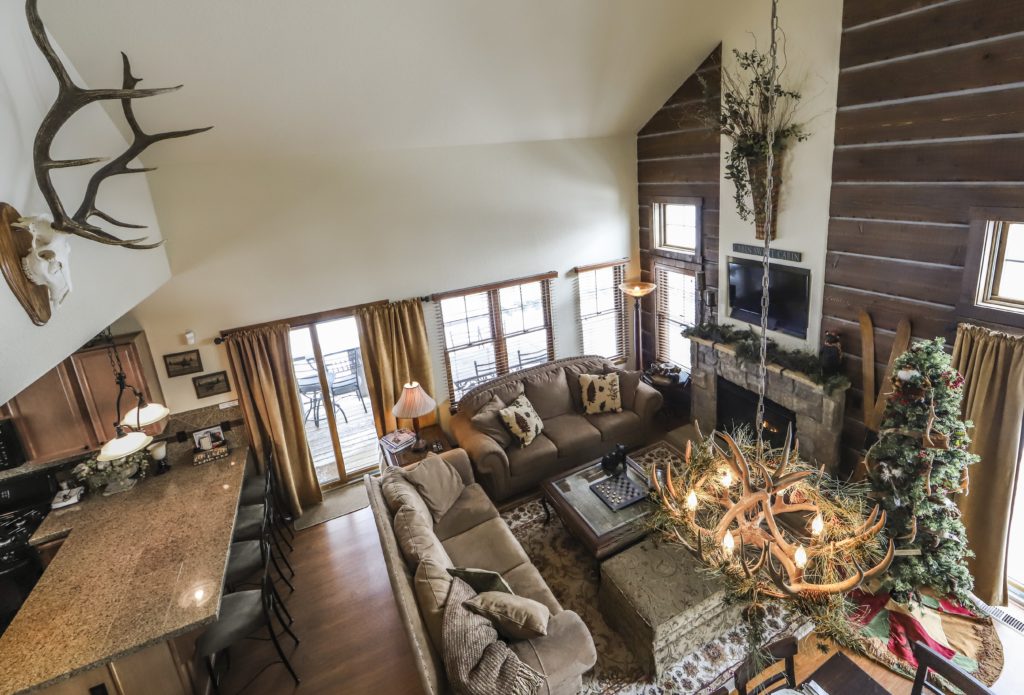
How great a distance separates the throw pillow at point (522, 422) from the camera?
5.51 metres

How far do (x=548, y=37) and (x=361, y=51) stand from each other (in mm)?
1513

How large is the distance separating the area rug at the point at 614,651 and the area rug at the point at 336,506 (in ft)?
6.68

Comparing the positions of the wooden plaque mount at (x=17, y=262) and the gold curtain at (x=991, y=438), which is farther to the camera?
the gold curtain at (x=991, y=438)

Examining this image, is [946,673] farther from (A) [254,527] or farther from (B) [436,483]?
(A) [254,527]

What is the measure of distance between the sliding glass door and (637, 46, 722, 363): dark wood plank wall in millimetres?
3859

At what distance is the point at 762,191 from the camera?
4.91 m

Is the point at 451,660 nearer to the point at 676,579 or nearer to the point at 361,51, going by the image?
the point at 676,579

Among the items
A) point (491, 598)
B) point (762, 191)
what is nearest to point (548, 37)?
point (762, 191)

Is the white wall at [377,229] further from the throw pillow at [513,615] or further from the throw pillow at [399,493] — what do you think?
the throw pillow at [513,615]

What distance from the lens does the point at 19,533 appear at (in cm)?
428

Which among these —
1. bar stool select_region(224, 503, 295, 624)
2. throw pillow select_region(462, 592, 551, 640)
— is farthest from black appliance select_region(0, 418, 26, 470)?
throw pillow select_region(462, 592, 551, 640)

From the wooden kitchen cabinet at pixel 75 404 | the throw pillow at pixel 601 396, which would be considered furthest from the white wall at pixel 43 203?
the throw pillow at pixel 601 396

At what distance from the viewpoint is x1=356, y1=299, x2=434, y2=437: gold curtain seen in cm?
566

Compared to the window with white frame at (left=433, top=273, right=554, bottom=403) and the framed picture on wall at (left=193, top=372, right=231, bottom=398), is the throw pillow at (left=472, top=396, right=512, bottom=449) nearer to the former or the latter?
the window with white frame at (left=433, top=273, right=554, bottom=403)
